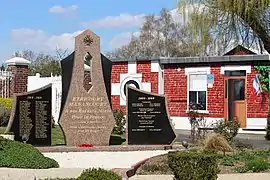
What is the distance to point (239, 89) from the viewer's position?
92.3ft

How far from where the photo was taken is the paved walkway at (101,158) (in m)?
15.0

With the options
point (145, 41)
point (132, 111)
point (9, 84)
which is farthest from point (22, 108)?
point (145, 41)

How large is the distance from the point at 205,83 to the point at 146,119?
9.75 m

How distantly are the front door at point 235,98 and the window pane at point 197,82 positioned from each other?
1138 millimetres

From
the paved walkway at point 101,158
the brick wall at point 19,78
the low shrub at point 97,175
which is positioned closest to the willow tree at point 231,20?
the paved walkway at point 101,158

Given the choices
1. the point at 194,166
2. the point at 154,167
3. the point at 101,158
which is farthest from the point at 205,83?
the point at 194,166

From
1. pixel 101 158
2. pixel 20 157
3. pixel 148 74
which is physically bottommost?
pixel 101 158

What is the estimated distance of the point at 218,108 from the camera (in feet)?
92.1

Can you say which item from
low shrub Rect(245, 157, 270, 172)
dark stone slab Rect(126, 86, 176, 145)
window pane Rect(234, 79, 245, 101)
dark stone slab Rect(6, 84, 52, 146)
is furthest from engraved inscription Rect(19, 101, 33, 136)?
window pane Rect(234, 79, 245, 101)

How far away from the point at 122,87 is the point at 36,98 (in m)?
12.0

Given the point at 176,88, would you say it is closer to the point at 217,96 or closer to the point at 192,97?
the point at 192,97

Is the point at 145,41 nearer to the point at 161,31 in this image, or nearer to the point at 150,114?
the point at 161,31

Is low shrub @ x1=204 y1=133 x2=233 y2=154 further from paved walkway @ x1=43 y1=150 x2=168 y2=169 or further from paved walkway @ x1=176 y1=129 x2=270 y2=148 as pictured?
paved walkway @ x1=176 y1=129 x2=270 y2=148

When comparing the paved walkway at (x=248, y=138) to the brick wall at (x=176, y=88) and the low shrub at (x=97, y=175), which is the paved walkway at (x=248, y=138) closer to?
the brick wall at (x=176, y=88)
